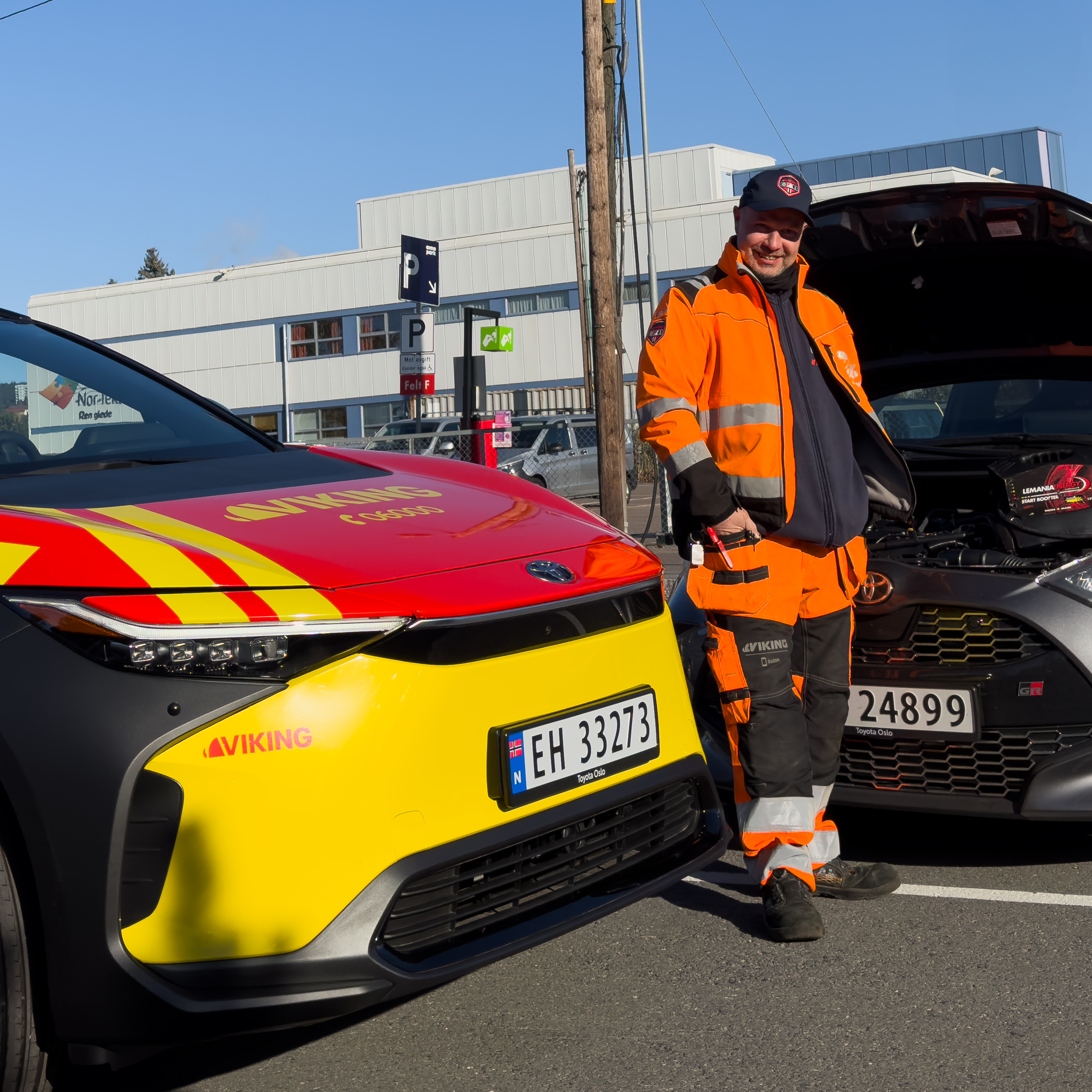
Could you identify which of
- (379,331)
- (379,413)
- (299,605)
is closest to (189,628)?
(299,605)

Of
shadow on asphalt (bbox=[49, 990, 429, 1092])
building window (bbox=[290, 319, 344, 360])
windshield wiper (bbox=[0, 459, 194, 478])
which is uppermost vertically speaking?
building window (bbox=[290, 319, 344, 360])

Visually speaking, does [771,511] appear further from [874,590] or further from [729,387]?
[874,590]

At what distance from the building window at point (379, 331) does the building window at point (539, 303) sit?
12.1 ft

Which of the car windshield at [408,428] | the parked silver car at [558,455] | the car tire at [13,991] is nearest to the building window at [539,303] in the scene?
the parked silver car at [558,455]

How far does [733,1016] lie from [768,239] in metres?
1.96

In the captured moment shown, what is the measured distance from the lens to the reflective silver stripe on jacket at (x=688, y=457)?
329cm

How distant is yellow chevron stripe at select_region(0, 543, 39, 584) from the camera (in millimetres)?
2215

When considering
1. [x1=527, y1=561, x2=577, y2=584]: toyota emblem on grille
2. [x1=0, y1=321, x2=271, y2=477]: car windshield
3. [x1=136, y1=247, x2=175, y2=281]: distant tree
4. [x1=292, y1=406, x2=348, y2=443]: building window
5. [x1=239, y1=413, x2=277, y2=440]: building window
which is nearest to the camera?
[x1=527, y1=561, x2=577, y2=584]: toyota emblem on grille

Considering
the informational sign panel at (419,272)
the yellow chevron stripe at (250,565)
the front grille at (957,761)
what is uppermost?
the informational sign panel at (419,272)

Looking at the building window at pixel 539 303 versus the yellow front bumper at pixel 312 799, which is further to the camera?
the building window at pixel 539 303

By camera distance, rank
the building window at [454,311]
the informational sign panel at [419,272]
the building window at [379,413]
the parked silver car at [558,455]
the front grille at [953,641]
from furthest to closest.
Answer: the building window at [379,413]
the building window at [454,311]
the parked silver car at [558,455]
the informational sign panel at [419,272]
the front grille at [953,641]

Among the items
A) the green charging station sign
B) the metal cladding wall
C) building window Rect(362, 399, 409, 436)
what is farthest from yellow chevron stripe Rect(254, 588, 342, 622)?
building window Rect(362, 399, 409, 436)

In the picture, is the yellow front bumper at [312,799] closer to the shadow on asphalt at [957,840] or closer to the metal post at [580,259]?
the shadow on asphalt at [957,840]

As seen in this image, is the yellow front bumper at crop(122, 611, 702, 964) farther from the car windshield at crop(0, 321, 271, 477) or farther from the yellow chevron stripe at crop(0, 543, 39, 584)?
the car windshield at crop(0, 321, 271, 477)
